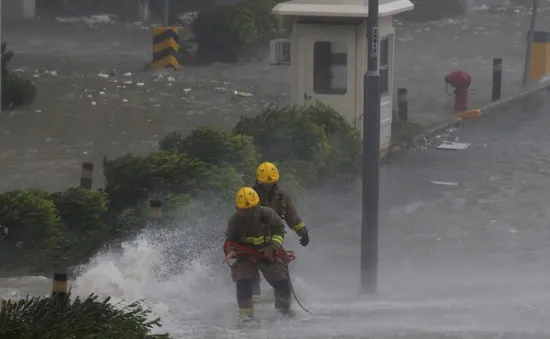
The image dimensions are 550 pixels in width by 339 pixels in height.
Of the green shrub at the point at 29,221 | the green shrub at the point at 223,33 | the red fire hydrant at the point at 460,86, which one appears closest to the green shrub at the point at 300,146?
the green shrub at the point at 29,221

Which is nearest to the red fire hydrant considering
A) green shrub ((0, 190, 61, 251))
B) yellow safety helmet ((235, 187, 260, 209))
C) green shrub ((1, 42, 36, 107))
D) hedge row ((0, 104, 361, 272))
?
hedge row ((0, 104, 361, 272))

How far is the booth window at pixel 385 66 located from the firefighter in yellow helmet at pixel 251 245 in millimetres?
9553

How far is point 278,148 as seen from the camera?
19.3 metres

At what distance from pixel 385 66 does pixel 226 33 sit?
1047 centimetres

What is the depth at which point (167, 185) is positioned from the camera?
630 inches

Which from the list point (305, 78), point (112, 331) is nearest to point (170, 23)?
point (305, 78)

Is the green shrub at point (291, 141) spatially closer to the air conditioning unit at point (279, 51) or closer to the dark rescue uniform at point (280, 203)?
the air conditioning unit at point (279, 51)

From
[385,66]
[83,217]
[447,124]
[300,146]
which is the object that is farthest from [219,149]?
[447,124]

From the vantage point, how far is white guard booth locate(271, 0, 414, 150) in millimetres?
21516

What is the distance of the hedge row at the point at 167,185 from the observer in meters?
14.5

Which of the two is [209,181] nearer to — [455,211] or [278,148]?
[278,148]

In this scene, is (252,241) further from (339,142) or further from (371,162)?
(339,142)

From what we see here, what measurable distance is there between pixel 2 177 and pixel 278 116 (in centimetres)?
417

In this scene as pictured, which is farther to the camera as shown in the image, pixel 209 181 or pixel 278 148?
pixel 278 148
